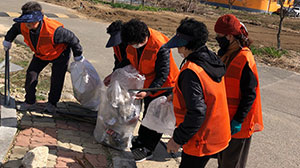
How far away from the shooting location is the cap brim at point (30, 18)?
3883 mm

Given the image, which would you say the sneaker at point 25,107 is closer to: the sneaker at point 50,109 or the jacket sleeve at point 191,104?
the sneaker at point 50,109

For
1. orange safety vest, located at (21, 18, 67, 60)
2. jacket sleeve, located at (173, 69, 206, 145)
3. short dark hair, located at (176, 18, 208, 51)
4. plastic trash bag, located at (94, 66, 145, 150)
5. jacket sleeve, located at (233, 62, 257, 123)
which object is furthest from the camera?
orange safety vest, located at (21, 18, 67, 60)

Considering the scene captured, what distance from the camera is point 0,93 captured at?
4.86m

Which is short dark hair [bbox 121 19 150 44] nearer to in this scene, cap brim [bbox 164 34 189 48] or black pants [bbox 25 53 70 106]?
cap brim [bbox 164 34 189 48]

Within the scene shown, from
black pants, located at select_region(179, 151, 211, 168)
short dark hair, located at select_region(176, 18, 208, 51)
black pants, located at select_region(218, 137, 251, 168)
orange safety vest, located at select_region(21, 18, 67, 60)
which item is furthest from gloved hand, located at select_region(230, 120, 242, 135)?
orange safety vest, located at select_region(21, 18, 67, 60)

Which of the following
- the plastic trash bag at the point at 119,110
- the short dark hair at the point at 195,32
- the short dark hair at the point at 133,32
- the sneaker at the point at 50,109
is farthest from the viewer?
the sneaker at the point at 50,109

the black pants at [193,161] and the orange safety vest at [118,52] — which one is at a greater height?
the orange safety vest at [118,52]

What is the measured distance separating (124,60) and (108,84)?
36cm

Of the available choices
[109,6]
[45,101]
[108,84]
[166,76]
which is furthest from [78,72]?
→ [109,6]

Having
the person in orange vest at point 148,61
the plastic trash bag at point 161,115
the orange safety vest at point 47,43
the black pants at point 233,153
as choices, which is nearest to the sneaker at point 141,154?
the person in orange vest at point 148,61

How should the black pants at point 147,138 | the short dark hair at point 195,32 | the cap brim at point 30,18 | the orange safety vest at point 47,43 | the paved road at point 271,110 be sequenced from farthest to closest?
the paved road at point 271,110 < the orange safety vest at point 47,43 < the black pants at point 147,138 < the cap brim at point 30,18 < the short dark hair at point 195,32

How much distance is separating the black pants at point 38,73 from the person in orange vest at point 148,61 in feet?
3.43

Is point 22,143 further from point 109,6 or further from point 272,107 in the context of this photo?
point 109,6

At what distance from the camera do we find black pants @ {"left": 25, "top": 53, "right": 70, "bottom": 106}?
439 centimetres
